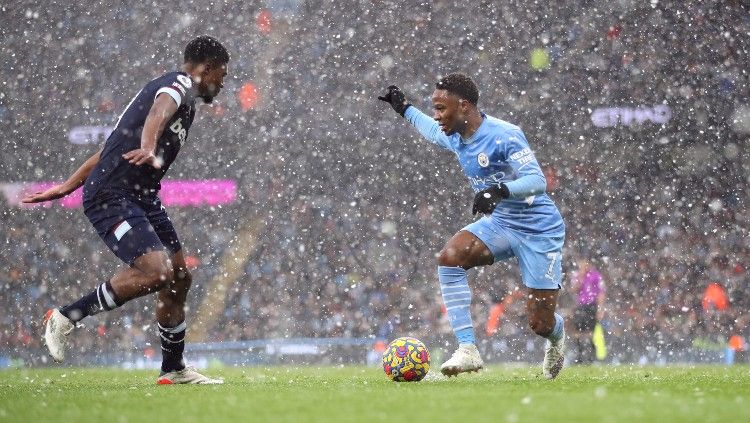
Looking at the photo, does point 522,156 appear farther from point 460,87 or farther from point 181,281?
point 181,281

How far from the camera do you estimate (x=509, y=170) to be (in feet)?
19.2

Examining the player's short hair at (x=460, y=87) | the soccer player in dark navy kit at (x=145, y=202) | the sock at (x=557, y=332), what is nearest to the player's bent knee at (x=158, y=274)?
the soccer player in dark navy kit at (x=145, y=202)

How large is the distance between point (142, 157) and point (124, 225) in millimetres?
450

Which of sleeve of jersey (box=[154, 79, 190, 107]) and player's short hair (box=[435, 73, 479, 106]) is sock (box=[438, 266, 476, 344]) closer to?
player's short hair (box=[435, 73, 479, 106])

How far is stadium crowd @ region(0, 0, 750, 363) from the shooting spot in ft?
51.1

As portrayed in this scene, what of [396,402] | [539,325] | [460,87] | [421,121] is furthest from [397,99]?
[396,402]

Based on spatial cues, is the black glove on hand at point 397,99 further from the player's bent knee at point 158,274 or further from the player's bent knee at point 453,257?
the player's bent knee at point 158,274

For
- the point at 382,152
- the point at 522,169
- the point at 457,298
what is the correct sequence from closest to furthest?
the point at 522,169, the point at 457,298, the point at 382,152

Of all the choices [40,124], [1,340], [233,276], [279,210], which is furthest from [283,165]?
[1,340]

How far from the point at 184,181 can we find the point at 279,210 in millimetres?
1687

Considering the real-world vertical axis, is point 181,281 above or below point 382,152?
below

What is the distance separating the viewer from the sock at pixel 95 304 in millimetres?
5348

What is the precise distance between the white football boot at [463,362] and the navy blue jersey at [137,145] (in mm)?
1862

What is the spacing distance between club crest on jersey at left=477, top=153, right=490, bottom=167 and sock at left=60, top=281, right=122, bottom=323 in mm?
2161
